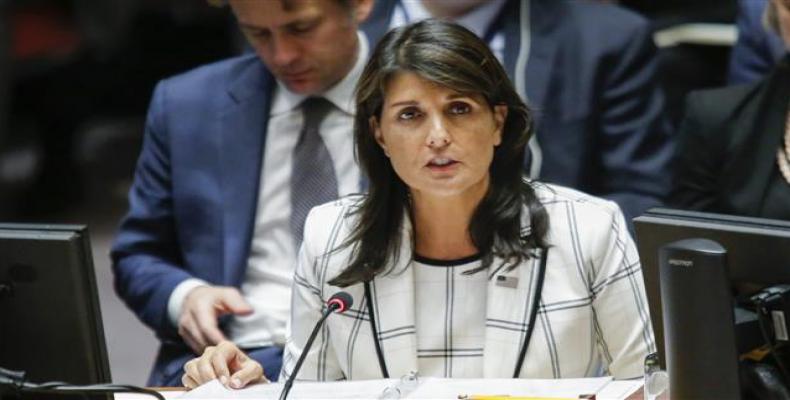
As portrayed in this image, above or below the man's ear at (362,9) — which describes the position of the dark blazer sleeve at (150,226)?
below

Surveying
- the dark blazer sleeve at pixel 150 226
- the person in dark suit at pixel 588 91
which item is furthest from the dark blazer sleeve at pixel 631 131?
the dark blazer sleeve at pixel 150 226

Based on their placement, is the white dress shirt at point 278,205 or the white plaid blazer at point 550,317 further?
the white dress shirt at point 278,205

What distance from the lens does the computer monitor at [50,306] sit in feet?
7.84

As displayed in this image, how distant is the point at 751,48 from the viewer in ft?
13.7

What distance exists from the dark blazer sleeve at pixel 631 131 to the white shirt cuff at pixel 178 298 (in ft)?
3.21

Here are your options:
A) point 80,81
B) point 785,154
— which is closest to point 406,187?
point 785,154

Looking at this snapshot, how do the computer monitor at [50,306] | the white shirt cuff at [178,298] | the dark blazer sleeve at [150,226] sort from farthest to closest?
the dark blazer sleeve at [150,226]
the white shirt cuff at [178,298]
the computer monitor at [50,306]

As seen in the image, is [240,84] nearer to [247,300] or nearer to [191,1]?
[247,300]

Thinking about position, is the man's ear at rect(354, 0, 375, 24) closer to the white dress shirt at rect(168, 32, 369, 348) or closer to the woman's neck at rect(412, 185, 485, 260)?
the white dress shirt at rect(168, 32, 369, 348)

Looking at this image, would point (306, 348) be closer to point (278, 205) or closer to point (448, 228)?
point (448, 228)

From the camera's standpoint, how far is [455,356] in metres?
2.94

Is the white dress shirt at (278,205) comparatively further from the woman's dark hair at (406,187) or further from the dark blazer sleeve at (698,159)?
the dark blazer sleeve at (698,159)

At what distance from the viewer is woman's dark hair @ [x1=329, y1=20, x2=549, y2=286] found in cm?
293

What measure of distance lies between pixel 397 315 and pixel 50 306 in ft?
2.43
